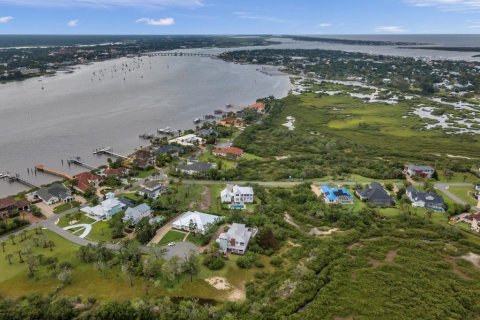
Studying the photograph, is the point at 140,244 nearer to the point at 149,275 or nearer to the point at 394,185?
the point at 149,275

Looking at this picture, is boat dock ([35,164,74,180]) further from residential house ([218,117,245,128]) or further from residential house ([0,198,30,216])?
residential house ([218,117,245,128])

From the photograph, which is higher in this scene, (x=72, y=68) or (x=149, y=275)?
(x=72, y=68)

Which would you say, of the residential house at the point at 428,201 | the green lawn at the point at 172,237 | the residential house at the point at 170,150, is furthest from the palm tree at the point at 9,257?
the residential house at the point at 428,201

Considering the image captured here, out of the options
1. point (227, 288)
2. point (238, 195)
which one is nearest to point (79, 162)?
point (238, 195)

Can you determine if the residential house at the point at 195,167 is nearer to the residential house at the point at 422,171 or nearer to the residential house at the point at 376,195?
the residential house at the point at 376,195

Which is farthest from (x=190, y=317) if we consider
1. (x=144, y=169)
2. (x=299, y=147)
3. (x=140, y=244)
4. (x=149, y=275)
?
(x=299, y=147)

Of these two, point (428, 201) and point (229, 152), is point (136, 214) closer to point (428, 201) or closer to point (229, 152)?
point (229, 152)
